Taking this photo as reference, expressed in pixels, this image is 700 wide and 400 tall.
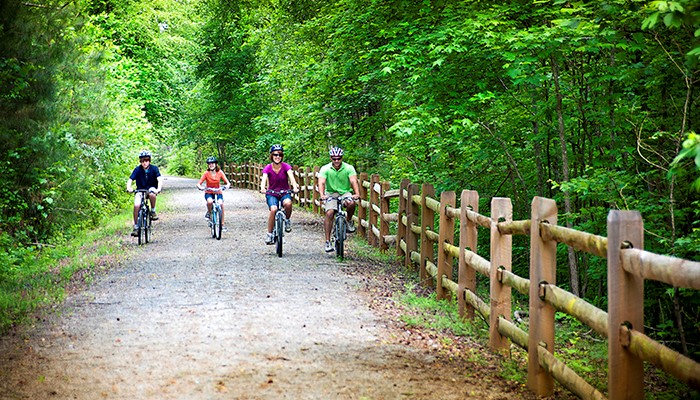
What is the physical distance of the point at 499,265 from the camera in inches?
287

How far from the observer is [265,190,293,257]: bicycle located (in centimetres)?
1384

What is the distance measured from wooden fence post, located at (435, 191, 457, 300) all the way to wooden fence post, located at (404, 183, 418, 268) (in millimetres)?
2548

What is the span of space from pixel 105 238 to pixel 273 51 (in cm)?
1300

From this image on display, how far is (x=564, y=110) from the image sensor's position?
12.6 metres

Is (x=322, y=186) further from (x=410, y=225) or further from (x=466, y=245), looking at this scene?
(x=466, y=245)

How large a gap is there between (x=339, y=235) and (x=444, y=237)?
383 centimetres

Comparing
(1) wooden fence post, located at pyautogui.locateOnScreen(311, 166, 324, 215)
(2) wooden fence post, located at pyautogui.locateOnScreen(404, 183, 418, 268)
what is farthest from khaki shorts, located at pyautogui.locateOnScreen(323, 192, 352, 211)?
(1) wooden fence post, located at pyautogui.locateOnScreen(311, 166, 324, 215)

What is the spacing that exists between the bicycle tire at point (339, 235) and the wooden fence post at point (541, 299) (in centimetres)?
761

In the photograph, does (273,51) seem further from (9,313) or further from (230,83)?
(9,313)

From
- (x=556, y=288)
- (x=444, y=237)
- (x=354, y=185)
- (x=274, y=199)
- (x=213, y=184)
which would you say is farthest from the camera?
(x=213, y=184)

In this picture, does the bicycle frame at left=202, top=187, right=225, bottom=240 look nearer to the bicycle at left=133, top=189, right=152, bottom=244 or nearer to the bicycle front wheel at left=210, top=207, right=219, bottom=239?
the bicycle front wheel at left=210, top=207, right=219, bottom=239

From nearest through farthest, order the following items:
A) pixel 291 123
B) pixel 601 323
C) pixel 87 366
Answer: pixel 601 323
pixel 87 366
pixel 291 123

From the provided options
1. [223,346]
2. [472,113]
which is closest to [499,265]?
[223,346]

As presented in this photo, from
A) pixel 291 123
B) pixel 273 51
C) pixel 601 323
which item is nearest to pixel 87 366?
pixel 601 323
